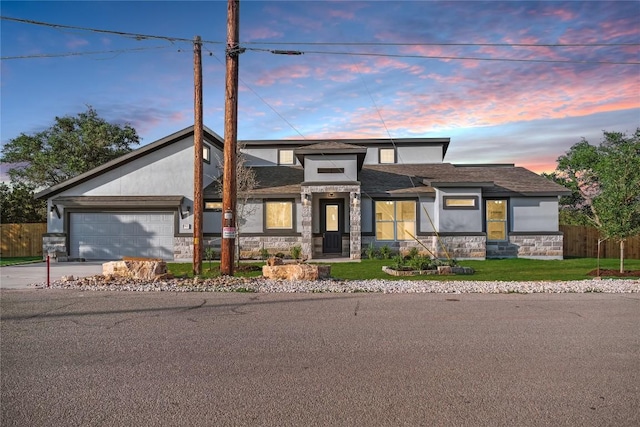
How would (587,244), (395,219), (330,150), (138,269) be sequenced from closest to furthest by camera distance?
(138,269) → (330,150) → (395,219) → (587,244)

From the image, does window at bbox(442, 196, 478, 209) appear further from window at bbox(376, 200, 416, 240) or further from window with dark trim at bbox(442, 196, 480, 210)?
window at bbox(376, 200, 416, 240)

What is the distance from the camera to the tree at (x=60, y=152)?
3441 centimetres

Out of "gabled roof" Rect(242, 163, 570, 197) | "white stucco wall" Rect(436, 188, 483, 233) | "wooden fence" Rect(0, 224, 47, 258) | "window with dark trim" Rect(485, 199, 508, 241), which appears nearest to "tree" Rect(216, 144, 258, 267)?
"gabled roof" Rect(242, 163, 570, 197)

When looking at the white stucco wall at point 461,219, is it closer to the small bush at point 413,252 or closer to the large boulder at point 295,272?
the small bush at point 413,252

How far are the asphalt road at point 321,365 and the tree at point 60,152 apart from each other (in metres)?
28.2

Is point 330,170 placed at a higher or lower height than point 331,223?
higher

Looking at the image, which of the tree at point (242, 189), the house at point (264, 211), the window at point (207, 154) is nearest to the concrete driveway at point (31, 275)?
the house at point (264, 211)

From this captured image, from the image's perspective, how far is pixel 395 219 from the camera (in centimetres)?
2355

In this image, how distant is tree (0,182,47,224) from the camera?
31391 mm

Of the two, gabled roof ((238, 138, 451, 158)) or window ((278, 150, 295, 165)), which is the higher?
gabled roof ((238, 138, 451, 158))

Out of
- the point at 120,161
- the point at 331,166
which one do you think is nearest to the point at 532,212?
the point at 331,166

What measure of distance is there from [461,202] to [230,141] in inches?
492

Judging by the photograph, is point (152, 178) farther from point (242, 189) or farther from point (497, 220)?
point (497, 220)

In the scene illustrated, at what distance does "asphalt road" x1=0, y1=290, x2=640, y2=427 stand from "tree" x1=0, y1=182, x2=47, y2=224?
1013 inches
